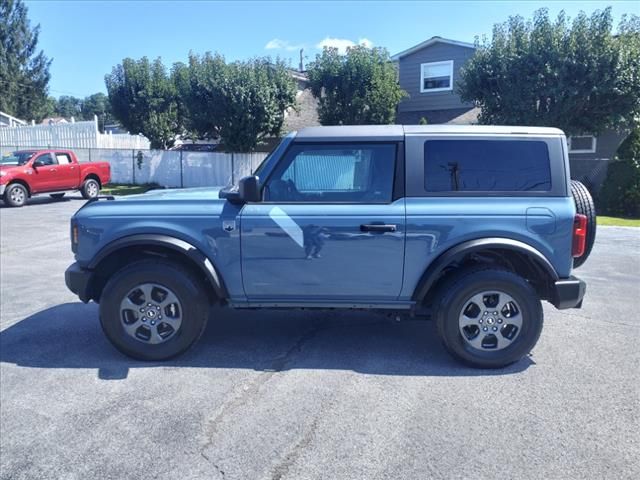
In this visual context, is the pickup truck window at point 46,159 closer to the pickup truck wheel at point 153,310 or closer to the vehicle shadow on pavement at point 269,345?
the vehicle shadow on pavement at point 269,345

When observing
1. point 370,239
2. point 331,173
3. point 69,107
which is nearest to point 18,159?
point 331,173

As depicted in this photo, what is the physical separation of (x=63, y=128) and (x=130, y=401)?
88.8ft

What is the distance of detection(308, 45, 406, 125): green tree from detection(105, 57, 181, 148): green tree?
782cm

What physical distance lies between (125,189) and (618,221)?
18.0 meters

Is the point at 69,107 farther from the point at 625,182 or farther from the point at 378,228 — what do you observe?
the point at 378,228

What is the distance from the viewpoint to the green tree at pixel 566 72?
50.6 ft

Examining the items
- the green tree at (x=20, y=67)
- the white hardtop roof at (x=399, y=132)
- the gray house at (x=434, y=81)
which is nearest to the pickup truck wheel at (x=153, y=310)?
the white hardtop roof at (x=399, y=132)

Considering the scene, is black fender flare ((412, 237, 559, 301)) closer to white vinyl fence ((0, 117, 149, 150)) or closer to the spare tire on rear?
the spare tire on rear

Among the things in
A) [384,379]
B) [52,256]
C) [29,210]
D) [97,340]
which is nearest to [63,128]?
[29,210]

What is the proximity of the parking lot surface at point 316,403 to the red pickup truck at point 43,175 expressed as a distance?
1221 cm

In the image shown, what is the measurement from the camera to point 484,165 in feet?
14.3

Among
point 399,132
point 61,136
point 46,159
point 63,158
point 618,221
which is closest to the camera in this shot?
point 399,132

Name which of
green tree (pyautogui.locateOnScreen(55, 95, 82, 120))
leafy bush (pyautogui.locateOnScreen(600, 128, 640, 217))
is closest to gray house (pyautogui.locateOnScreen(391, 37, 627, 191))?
leafy bush (pyautogui.locateOnScreen(600, 128, 640, 217))

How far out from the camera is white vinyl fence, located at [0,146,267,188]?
848 inches
